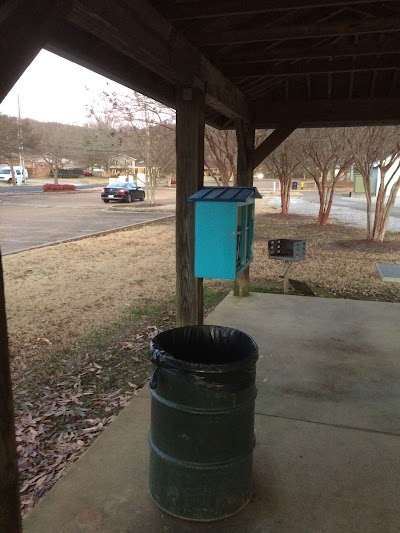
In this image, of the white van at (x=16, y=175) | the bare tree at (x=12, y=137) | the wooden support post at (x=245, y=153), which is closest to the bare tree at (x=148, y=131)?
the wooden support post at (x=245, y=153)

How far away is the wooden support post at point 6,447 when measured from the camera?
Result: 1748 millimetres

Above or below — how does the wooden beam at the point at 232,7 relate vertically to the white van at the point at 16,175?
above

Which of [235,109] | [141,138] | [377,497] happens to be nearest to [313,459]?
[377,497]

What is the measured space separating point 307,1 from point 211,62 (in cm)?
165

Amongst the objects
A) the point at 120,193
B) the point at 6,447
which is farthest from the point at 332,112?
the point at 120,193

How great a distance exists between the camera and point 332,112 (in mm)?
6254

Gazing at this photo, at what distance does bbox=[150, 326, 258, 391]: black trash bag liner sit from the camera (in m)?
2.25

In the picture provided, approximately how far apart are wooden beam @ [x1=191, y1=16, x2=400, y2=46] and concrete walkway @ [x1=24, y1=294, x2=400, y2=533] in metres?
2.99

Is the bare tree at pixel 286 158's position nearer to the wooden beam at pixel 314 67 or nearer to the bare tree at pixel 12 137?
the wooden beam at pixel 314 67

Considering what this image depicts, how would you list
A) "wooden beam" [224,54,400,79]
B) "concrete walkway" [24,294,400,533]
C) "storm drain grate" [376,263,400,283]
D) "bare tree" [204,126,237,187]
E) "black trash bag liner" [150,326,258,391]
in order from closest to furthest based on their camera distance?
"black trash bag liner" [150,326,258,391] → "concrete walkway" [24,294,400,533] → "wooden beam" [224,54,400,79] → "storm drain grate" [376,263,400,283] → "bare tree" [204,126,237,187]

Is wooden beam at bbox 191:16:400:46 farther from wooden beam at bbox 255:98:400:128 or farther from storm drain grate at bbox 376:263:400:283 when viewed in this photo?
storm drain grate at bbox 376:263:400:283

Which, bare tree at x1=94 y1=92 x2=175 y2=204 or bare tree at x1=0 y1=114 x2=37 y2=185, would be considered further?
bare tree at x1=0 y1=114 x2=37 y2=185

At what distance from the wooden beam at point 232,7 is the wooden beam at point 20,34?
164 cm

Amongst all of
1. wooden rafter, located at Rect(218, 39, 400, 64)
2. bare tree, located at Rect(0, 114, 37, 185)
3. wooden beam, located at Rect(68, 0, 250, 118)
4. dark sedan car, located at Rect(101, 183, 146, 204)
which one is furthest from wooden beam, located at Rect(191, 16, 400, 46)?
bare tree, located at Rect(0, 114, 37, 185)
